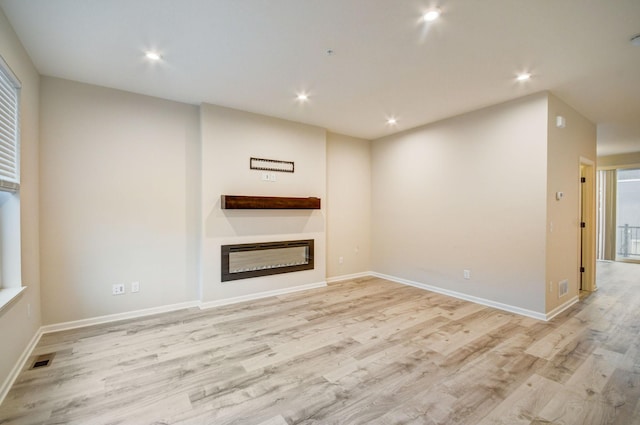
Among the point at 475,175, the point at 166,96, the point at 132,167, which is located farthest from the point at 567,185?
the point at 132,167

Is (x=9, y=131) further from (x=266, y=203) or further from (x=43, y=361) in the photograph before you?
(x=266, y=203)

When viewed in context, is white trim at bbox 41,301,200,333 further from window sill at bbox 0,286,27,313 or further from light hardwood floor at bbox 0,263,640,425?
window sill at bbox 0,286,27,313

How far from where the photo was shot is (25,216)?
8.37 ft

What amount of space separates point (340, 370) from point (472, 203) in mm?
3034

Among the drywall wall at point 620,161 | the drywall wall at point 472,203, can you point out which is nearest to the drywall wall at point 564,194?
the drywall wall at point 472,203

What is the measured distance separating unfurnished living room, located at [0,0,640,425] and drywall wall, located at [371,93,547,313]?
3 cm

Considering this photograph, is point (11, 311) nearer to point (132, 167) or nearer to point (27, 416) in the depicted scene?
point (27, 416)

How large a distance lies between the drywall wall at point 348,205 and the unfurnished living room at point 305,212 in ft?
0.21

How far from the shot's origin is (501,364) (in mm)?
2430

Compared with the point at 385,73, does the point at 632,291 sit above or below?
below

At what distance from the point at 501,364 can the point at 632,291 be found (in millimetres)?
4175

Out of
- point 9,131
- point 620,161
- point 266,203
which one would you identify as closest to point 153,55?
point 9,131

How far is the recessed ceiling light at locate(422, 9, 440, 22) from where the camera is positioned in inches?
79.9

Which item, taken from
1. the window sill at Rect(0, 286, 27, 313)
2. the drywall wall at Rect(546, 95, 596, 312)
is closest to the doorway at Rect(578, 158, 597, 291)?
the drywall wall at Rect(546, 95, 596, 312)
